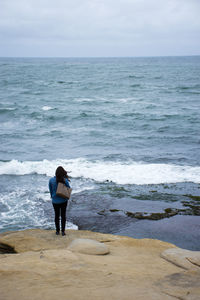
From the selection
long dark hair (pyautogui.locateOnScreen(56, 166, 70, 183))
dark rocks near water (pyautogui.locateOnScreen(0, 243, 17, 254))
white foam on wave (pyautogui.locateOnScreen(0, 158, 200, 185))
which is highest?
long dark hair (pyautogui.locateOnScreen(56, 166, 70, 183))

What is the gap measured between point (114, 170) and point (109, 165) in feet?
2.76

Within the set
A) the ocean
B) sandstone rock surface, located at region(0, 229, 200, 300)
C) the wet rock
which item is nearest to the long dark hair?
sandstone rock surface, located at region(0, 229, 200, 300)

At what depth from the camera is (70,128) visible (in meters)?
25.6

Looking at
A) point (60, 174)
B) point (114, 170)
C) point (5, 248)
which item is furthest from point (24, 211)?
point (114, 170)

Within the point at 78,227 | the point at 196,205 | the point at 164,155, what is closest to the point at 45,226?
the point at 78,227

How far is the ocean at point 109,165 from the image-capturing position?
9.59 meters

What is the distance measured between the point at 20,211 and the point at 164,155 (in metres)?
8.94

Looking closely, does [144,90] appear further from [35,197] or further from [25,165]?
[35,197]

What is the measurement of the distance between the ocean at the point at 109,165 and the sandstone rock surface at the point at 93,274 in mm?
2466

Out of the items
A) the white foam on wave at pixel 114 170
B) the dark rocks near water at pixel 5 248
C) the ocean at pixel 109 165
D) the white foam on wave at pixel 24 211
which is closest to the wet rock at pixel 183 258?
the ocean at pixel 109 165

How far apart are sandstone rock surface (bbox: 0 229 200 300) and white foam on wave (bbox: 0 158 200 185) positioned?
266 inches

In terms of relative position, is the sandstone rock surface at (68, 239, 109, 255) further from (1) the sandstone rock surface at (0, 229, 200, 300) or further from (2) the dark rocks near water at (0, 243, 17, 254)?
(2) the dark rocks near water at (0, 243, 17, 254)

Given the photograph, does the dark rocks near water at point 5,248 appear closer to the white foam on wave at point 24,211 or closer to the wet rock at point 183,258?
the white foam on wave at point 24,211

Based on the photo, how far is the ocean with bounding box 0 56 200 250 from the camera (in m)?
9.59
